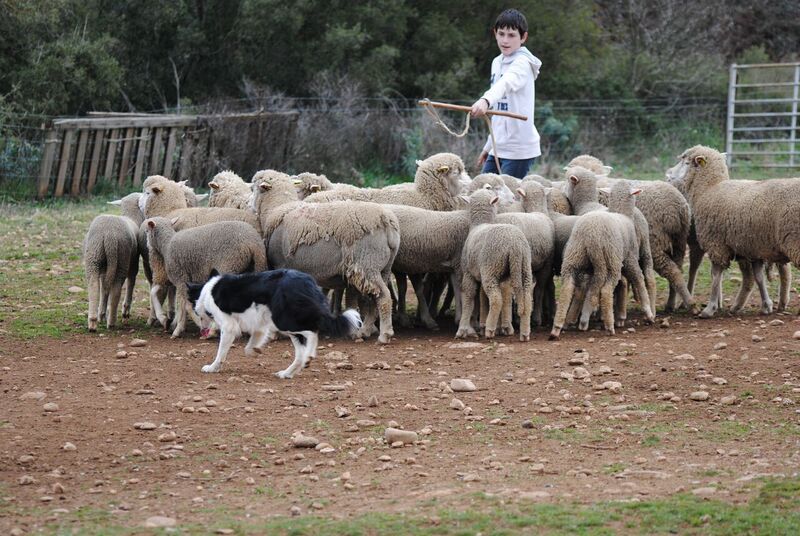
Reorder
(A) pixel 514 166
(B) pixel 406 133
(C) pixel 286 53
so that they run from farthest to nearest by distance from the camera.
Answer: (C) pixel 286 53
(B) pixel 406 133
(A) pixel 514 166

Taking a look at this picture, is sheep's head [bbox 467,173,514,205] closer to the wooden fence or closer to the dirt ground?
the dirt ground

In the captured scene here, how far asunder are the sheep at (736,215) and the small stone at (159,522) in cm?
698

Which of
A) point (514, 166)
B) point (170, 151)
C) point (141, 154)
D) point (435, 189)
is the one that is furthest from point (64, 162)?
point (435, 189)

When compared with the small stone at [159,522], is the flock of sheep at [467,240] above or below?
above

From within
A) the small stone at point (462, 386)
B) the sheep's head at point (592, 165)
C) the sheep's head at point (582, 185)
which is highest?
the sheep's head at point (592, 165)

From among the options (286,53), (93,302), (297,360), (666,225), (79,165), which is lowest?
(297,360)

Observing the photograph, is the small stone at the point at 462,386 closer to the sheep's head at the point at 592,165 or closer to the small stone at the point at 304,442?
the small stone at the point at 304,442

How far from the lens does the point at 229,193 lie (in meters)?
12.0

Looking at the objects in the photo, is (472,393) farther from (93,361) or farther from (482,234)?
(93,361)

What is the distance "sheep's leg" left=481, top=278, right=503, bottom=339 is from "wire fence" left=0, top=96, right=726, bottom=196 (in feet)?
35.3

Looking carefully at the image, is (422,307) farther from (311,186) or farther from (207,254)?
(207,254)

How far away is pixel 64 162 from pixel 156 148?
5.05ft

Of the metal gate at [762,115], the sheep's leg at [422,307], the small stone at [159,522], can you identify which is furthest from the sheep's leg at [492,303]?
the metal gate at [762,115]

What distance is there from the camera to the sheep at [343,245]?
1036 centimetres
